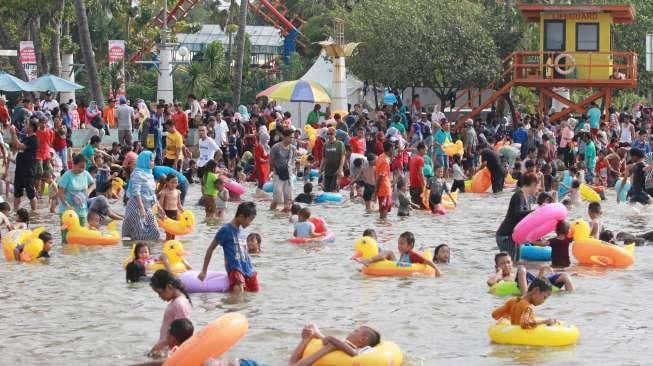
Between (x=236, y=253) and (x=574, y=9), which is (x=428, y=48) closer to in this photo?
(x=574, y=9)

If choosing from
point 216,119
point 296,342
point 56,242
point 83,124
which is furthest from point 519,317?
point 83,124

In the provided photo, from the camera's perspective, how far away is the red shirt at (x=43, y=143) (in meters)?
24.4

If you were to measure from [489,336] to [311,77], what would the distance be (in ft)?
105

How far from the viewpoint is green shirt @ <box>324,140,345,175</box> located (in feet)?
84.9

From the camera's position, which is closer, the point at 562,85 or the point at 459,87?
the point at 562,85

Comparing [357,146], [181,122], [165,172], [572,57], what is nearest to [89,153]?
[165,172]

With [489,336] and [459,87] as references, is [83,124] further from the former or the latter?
[489,336]

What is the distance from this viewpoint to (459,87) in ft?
147

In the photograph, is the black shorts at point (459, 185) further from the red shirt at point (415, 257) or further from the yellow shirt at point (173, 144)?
the red shirt at point (415, 257)

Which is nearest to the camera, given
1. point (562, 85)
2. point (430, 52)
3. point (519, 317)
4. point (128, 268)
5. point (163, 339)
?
point (163, 339)

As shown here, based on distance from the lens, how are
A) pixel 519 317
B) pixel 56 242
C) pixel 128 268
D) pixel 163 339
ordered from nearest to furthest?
pixel 163 339 < pixel 519 317 < pixel 128 268 < pixel 56 242

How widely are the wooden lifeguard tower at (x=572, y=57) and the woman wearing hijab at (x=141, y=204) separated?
2178cm

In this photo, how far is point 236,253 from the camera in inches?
556

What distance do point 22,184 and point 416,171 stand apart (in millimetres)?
6655
